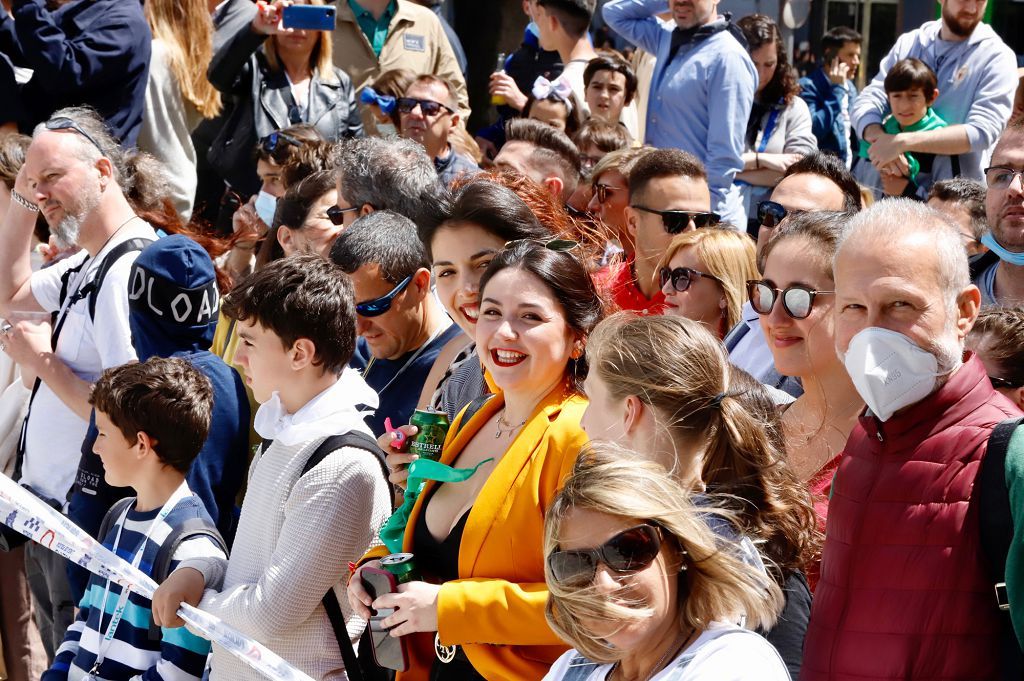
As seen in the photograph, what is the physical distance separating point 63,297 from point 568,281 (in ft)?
8.82

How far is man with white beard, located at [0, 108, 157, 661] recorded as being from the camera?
4668 millimetres

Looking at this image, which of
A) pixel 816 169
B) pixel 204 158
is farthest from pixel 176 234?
pixel 204 158

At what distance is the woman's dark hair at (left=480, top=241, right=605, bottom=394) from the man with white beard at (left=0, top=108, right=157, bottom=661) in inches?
81.0

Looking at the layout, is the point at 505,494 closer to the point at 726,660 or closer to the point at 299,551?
the point at 299,551

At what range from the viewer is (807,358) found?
328 cm

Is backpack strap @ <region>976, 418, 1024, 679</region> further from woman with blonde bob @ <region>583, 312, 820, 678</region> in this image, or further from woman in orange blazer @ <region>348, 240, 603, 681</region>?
woman in orange blazer @ <region>348, 240, 603, 681</region>

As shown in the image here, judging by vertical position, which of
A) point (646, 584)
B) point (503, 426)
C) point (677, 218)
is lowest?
point (677, 218)

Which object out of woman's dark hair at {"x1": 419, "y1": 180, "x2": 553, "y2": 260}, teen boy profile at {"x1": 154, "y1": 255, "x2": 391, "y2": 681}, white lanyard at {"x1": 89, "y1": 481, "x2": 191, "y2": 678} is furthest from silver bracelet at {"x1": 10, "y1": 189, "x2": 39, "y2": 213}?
woman's dark hair at {"x1": 419, "y1": 180, "x2": 553, "y2": 260}

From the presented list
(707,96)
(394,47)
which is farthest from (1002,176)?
(394,47)

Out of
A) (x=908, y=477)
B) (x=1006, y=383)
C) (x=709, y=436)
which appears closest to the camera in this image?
(x=908, y=477)

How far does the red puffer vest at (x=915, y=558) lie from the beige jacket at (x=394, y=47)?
5908 mm

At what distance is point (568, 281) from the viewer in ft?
10.1

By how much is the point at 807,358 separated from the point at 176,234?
275 cm

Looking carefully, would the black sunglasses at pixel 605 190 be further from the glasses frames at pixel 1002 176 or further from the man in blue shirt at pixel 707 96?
the glasses frames at pixel 1002 176
